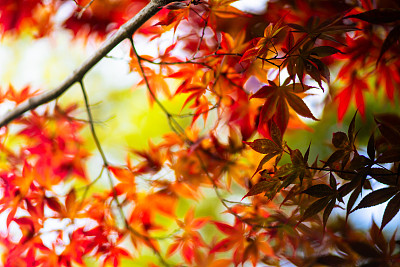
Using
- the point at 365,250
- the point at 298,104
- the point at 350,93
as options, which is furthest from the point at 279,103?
the point at 350,93

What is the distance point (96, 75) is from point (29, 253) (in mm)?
2510

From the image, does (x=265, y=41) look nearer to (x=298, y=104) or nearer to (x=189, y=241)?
(x=298, y=104)

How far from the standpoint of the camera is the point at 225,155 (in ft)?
2.77

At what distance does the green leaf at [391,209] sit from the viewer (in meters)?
0.45

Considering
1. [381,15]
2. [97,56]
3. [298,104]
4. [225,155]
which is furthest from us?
[225,155]

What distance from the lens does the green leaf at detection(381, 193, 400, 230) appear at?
447 millimetres

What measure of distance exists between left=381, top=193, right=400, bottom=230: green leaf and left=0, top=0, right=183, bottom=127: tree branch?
1.43 feet

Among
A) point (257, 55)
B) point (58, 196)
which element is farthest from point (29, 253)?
point (257, 55)

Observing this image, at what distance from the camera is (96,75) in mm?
3070

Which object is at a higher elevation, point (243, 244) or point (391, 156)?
point (391, 156)

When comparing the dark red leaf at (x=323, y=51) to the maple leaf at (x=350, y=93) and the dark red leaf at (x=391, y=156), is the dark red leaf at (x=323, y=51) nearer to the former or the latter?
the dark red leaf at (x=391, y=156)

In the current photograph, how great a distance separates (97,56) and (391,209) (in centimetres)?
58

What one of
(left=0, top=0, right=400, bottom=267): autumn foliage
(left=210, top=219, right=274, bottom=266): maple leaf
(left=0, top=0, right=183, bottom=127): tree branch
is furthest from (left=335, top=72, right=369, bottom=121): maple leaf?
(left=0, top=0, right=183, bottom=127): tree branch

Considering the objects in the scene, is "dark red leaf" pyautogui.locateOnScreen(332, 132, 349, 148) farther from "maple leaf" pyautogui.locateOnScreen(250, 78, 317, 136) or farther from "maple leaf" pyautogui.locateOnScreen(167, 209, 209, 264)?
"maple leaf" pyautogui.locateOnScreen(167, 209, 209, 264)
